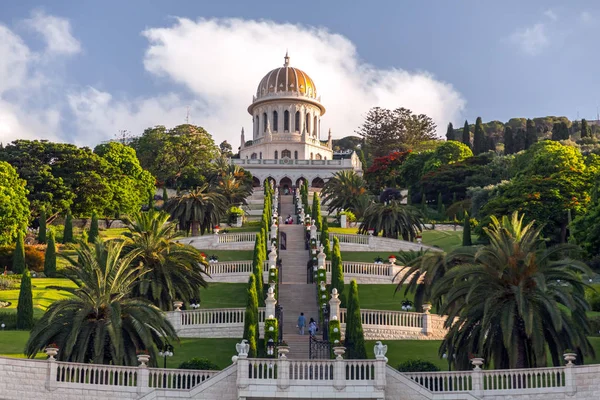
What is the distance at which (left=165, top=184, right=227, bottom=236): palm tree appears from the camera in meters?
61.3

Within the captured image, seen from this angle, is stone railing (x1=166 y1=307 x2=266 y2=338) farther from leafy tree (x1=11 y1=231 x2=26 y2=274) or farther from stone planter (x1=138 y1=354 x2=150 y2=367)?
leafy tree (x1=11 y1=231 x2=26 y2=274)

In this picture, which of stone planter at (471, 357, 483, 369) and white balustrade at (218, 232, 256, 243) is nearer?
stone planter at (471, 357, 483, 369)

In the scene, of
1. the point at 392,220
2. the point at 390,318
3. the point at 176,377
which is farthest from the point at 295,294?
the point at 392,220

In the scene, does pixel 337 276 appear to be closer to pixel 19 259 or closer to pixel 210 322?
pixel 210 322

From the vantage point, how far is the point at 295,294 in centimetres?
4231

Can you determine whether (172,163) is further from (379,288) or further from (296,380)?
(296,380)

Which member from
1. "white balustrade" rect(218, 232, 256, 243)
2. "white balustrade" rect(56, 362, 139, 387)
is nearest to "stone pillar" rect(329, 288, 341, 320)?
"white balustrade" rect(56, 362, 139, 387)

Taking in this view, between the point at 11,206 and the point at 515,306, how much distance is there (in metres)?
42.0

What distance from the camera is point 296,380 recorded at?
27.0m

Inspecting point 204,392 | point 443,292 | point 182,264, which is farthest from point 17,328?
point 443,292

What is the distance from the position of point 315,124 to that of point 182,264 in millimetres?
92656

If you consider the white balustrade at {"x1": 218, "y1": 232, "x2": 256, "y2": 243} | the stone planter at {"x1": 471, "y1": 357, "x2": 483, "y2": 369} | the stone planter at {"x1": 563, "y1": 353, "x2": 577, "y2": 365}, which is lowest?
the stone planter at {"x1": 471, "y1": 357, "x2": 483, "y2": 369}

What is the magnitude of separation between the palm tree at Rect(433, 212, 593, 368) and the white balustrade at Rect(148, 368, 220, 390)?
347 inches

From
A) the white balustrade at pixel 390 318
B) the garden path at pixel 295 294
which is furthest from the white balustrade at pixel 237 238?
the white balustrade at pixel 390 318
